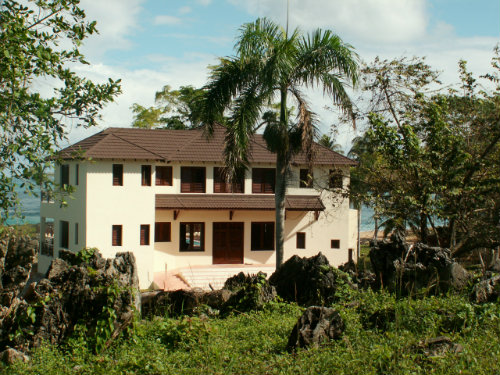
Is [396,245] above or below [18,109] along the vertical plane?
below

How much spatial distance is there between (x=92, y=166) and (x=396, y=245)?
17.9 meters

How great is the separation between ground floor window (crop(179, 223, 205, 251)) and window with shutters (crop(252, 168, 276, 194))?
354 cm

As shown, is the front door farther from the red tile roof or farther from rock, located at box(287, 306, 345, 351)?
rock, located at box(287, 306, 345, 351)

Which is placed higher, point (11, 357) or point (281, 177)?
point (281, 177)

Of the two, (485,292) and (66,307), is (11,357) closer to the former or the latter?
(66,307)

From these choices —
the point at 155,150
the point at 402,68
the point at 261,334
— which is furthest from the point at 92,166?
the point at 261,334

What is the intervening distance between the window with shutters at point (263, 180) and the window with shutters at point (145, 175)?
5742 millimetres

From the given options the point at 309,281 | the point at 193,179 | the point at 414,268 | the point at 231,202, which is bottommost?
the point at 309,281

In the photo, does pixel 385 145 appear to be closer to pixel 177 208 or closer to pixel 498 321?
pixel 498 321

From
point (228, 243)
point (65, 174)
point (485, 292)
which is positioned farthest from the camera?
point (228, 243)

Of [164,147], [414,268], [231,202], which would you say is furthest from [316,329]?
[164,147]

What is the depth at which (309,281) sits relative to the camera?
36.2ft

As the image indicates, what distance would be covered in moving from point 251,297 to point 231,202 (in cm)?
1770

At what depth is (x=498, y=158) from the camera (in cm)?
1454
